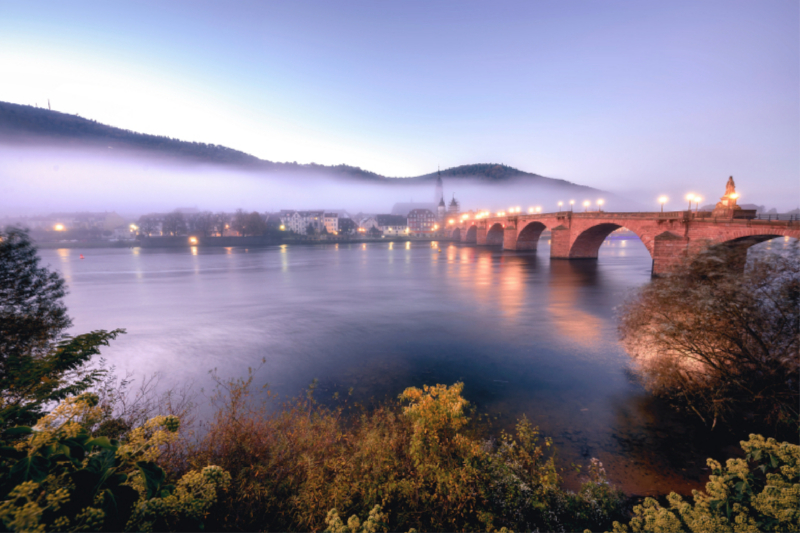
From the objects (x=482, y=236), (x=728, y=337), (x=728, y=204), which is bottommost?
(x=728, y=337)

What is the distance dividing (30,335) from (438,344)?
16.6 m

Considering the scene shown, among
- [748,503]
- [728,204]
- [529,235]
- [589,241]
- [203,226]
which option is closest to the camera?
[748,503]

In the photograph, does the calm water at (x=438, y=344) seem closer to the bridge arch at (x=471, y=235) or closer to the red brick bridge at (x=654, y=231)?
the red brick bridge at (x=654, y=231)

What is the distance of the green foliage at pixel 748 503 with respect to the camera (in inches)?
139

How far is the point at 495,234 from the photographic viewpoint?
9838cm

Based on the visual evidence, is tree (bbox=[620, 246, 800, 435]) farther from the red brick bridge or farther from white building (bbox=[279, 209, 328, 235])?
white building (bbox=[279, 209, 328, 235])

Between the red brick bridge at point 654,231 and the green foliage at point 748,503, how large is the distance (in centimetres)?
902

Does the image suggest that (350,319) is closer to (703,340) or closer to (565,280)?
(703,340)

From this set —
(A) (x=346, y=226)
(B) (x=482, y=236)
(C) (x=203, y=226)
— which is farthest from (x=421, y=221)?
(C) (x=203, y=226)

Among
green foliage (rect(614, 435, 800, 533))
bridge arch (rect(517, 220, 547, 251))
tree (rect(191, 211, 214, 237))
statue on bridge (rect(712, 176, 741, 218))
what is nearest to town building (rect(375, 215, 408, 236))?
tree (rect(191, 211, 214, 237))

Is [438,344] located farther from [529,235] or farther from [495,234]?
[495,234]

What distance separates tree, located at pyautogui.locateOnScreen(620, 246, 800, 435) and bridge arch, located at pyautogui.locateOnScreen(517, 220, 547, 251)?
6405cm

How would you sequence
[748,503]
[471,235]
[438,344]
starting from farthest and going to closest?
[471,235] < [438,344] < [748,503]

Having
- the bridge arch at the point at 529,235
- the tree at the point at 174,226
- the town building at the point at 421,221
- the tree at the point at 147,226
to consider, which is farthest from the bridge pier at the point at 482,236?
the tree at the point at 147,226
